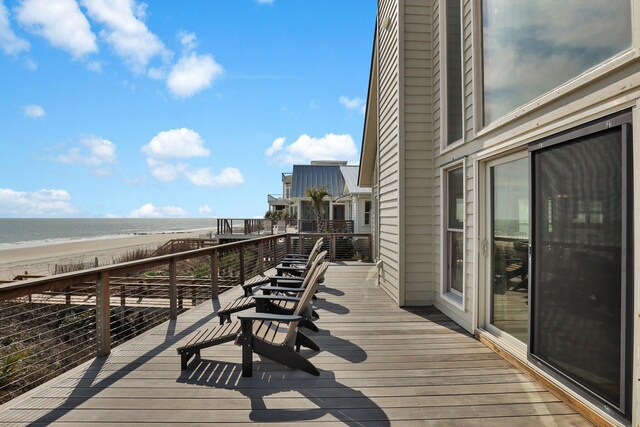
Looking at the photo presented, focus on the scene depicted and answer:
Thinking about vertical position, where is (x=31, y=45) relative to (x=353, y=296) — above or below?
above

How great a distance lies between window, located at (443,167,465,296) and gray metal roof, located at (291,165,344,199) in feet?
56.9

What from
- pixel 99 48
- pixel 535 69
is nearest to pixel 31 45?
pixel 99 48

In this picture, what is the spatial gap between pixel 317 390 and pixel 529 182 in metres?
2.26

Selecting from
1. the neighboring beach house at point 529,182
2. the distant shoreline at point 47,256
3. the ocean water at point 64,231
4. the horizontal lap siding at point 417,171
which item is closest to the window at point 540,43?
the neighboring beach house at point 529,182

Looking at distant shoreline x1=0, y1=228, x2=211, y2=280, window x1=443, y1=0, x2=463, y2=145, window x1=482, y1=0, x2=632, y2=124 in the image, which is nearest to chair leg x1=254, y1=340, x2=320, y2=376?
window x1=482, y1=0, x2=632, y2=124

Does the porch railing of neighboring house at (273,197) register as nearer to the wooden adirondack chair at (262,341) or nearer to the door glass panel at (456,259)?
the door glass panel at (456,259)

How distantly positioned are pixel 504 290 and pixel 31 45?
744 inches

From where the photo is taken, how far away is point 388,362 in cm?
296

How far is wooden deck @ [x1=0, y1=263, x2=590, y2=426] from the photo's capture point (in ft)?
6.98

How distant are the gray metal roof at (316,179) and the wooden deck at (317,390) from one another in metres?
18.5

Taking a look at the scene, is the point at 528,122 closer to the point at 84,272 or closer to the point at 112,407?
the point at 112,407

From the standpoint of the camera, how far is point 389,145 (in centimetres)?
551

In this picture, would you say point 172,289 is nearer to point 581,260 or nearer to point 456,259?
point 456,259

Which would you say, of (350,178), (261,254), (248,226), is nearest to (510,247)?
(261,254)
